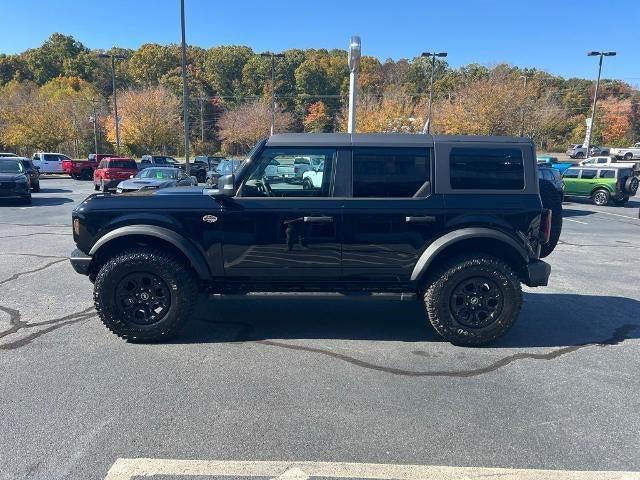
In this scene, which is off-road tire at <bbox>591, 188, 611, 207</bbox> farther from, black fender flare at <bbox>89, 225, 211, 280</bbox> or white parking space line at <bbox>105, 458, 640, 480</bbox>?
black fender flare at <bbox>89, 225, 211, 280</bbox>

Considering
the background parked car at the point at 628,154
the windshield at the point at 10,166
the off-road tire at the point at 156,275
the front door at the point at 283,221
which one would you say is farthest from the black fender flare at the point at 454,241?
the background parked car at the point at 628,154

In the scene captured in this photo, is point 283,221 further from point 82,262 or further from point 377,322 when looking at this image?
point 82,262

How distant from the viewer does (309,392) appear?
11.4ft

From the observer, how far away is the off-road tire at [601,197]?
63.0 ft

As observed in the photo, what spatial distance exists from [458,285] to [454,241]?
45 centimetres

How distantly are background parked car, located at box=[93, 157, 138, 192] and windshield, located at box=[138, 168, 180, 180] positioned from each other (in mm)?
5527

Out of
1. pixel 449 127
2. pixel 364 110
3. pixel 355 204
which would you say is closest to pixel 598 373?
pixel 355 204

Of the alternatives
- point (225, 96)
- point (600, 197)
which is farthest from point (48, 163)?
point (225, 96)

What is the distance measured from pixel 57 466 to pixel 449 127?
31.5 meters

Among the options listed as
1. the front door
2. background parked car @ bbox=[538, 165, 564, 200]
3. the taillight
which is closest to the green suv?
background parked car @ bbox=[538, 165, 564, 200]

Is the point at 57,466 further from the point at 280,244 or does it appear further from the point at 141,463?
the point at 280,244

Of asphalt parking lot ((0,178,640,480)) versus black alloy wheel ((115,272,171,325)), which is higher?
black alloy wheel ((115,272,171,325))

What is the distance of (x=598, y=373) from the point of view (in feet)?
12.7

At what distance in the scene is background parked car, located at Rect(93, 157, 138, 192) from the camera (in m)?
21.3
